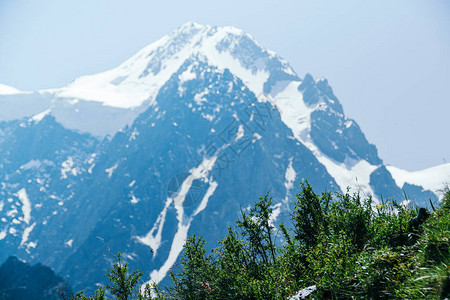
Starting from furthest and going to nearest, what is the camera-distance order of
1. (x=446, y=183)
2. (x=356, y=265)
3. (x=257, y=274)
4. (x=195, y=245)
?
(x=195, y=245)
(x=257, y=274)
(x=446, y=183)
(x=356, y=265)

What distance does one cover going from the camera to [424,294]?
6.91m

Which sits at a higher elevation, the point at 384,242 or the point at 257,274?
the point at 257,274

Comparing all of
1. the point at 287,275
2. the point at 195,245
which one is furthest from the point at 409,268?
the point at 195,245

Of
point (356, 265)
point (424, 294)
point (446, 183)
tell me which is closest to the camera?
point (424, 294)

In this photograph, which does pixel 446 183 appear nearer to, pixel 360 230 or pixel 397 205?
pixel 397 205

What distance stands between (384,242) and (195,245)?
1965cm

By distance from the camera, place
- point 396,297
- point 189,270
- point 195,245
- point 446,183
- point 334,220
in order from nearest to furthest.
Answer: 1. point 396,297
2. point 446,183
3. point 334,220
4. point 189,270
5. point 195,245

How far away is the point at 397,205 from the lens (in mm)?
12898

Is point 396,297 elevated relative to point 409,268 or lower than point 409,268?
lower

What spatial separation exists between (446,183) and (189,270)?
60.0 feet

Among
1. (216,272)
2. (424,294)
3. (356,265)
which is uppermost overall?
(216,272)

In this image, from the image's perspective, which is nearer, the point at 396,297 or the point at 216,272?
the point at 396,297

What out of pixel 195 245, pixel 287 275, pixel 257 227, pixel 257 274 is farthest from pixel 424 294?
pixel 195 245

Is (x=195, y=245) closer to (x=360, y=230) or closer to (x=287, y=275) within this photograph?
(x=287, y=275)
